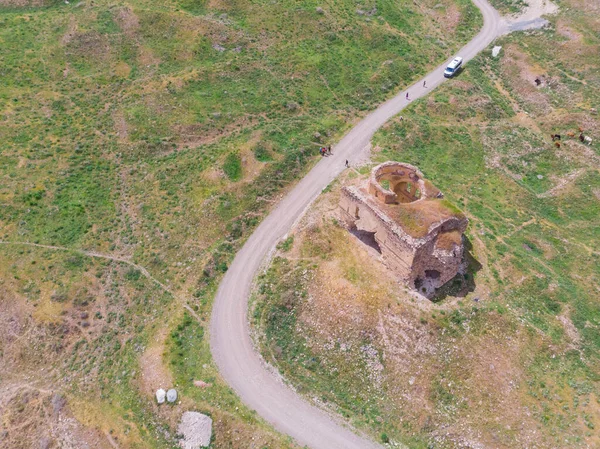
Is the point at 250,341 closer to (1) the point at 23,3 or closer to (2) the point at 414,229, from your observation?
(2) the point at 414,229

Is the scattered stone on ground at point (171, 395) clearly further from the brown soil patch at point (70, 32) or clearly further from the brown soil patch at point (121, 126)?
the brown soil patch at point (70, 32)

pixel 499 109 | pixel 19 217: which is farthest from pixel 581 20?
pixel 19 217

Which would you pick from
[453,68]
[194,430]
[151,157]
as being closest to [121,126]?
[151,157]

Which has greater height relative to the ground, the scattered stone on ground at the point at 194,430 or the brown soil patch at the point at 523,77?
the brown soil patch at the point at 523,77

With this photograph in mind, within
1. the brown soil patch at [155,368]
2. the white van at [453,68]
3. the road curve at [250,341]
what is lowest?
the brown soil patch at [155,368]

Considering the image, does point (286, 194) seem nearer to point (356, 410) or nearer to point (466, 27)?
point (356, 410)

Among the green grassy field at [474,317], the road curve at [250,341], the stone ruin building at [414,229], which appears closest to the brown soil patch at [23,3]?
the road curve at [250,341]
